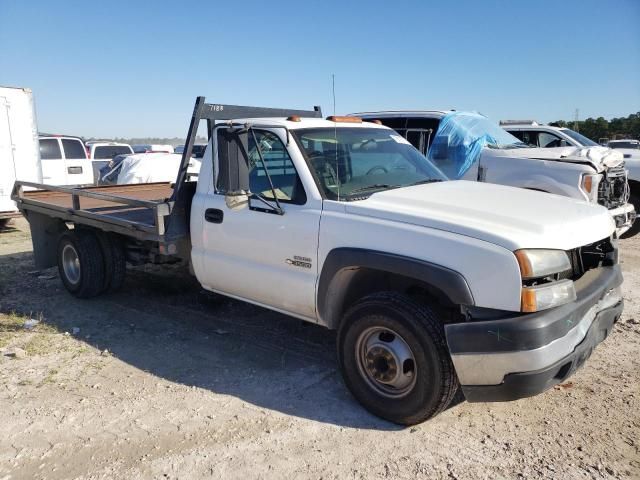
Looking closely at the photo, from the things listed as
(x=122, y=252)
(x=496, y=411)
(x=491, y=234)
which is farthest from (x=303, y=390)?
(x=122, y=252)

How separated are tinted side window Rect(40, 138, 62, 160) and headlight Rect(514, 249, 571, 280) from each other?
1362 centimetres

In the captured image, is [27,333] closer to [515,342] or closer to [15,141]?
[515,342]

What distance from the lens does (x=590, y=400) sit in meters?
3.78

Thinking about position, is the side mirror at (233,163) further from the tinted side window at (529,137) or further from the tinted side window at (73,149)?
the tinted side window at (73,149)

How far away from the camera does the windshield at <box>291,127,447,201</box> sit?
4.00 m

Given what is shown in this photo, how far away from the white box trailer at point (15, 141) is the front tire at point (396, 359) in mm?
9770

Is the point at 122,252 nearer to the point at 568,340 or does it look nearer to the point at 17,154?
the point at 568,340

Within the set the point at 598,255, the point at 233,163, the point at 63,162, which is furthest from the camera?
the point at 63,162

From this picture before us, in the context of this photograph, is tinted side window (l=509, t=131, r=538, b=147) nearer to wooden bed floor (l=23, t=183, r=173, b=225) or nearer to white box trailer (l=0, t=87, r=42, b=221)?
wooden bed floor (l=23, t=183, r=173, b=225)

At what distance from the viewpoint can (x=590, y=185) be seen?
7.07 m

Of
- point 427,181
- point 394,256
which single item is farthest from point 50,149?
point 394,256

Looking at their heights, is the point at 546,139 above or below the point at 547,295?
above

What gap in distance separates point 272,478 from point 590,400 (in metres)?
2.26

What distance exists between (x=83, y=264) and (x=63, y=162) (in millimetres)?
8896
